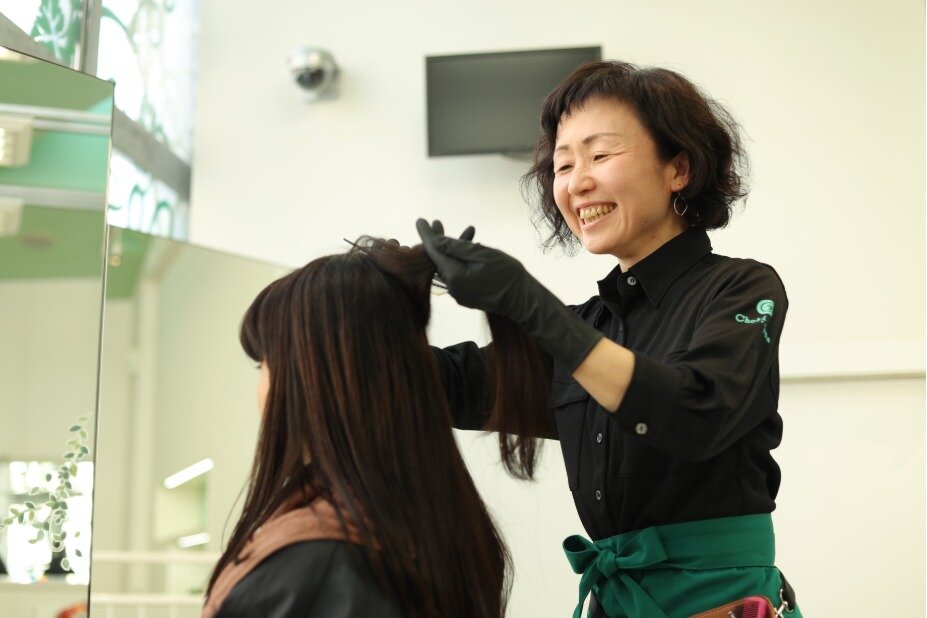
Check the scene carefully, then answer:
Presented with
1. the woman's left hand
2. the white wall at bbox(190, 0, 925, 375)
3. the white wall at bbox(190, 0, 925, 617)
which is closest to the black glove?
the woman's left hand

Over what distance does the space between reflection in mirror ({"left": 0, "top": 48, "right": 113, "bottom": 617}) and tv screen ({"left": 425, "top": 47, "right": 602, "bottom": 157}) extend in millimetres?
1968

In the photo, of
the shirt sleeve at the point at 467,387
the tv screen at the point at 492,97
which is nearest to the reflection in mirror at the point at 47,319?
the shirt sleeve at the point at 467,387

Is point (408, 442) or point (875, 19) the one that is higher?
point (875, 19)

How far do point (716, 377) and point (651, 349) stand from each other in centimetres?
29

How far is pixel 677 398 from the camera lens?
1.36 m

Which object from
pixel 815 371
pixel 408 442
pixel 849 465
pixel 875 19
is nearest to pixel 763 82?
pixel 875 19

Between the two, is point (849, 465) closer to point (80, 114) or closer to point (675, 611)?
point (675, 611)

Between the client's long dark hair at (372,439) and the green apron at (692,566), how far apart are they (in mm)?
345

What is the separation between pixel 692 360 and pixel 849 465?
7.69ft

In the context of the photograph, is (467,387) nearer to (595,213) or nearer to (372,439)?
(595,213)

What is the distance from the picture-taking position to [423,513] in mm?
1216

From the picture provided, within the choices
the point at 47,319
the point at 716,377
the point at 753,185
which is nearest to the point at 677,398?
the point at 716,377

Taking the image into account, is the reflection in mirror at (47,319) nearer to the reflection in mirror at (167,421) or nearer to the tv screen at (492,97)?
the reflection in mirror at (167,421)

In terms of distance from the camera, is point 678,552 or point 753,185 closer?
point 678,552
